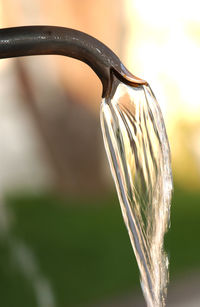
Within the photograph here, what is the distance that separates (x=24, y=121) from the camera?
5312 mm

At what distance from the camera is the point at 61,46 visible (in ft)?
2.09

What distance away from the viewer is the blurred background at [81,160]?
158 inches

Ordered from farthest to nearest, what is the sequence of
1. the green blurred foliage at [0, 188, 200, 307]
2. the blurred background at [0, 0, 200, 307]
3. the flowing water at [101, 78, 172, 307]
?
the blurred background at [0, 0, 200, 307] < the green blurred foliage at [0, 188, 200, 307] < the flowing water at [101, 78, 172, 307]

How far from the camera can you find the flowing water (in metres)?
0.79

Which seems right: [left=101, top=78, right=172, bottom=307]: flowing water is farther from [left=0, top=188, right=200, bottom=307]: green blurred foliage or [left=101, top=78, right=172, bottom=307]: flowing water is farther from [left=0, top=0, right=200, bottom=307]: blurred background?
[left=0, top=188, right=200, bottom=307]: green blurred foliage

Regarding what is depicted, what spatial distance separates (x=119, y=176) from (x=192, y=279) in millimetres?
2965

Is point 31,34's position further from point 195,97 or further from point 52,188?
point 195,97

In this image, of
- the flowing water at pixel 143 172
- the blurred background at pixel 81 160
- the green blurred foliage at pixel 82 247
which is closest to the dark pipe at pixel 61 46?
the flowing water at pixel 143 172

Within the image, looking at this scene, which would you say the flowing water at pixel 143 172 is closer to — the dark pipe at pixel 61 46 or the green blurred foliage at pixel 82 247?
the dark pipe at pixel 61 46

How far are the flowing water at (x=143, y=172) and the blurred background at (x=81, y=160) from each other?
2.65m

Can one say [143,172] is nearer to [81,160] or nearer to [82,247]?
[82,247]

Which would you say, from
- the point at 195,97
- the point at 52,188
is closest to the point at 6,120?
the point at 52,188

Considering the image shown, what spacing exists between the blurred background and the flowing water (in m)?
2.65

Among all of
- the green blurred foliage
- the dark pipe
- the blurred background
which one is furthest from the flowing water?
the green blurred foliage
